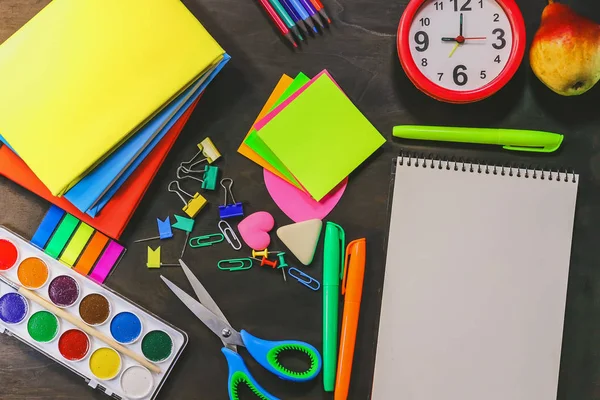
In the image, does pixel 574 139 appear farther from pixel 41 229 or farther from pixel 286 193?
pixel 41 229

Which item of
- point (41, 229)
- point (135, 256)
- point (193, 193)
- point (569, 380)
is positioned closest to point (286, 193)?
point (193, 193)

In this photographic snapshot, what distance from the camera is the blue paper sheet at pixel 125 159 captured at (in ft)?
2.57

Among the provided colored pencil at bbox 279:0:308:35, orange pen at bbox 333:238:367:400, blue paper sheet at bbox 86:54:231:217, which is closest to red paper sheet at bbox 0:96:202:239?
blue paper sheet at bbox 86:54:231:217

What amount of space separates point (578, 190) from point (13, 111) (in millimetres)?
863

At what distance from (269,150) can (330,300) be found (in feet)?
0.82

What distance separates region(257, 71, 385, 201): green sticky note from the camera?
31.9 inches

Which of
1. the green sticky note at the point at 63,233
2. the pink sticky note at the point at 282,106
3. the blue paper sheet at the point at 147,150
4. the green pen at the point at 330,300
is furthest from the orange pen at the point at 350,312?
the green sticky note at the point at 63,233

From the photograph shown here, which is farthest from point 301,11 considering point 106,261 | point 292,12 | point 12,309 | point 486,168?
point 12,309

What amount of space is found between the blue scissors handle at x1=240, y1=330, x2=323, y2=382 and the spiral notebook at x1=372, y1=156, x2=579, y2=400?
101 millimetres

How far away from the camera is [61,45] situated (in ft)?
2.55

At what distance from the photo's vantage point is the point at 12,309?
0.82 m

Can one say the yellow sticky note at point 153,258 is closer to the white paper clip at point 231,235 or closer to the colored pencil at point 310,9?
the white paper clip at point 231,235

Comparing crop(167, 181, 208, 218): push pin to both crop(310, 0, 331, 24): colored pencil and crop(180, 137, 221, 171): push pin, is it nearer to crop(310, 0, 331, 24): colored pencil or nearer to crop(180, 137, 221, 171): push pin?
crop(180, 137, 221, 171): push pin

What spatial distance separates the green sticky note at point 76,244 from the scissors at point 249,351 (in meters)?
0.18
